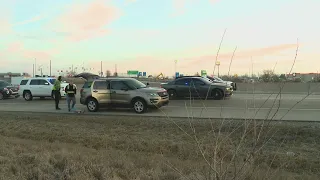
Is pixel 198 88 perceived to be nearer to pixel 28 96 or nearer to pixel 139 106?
pixel 139 106

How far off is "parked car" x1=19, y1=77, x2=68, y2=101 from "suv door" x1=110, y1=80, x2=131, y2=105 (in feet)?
32.4

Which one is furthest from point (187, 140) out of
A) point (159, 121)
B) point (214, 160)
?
point (214, 160)

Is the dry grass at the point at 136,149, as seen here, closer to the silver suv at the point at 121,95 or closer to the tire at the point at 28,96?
the silver suv at the point at 121,95

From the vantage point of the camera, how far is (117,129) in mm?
11094

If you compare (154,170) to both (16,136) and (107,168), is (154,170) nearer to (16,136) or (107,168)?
(107,168)

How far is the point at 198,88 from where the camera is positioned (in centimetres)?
2027

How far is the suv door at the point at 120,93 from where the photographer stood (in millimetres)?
15413

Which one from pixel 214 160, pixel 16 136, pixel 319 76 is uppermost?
pixel 319 76

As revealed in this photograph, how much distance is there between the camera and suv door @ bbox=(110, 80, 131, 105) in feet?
50.6

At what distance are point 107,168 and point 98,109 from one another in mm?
10695

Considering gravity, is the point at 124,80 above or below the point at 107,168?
above

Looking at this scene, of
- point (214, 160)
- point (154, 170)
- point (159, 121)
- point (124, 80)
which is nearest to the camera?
point (214, 160)

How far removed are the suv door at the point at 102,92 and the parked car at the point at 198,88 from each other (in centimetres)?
614

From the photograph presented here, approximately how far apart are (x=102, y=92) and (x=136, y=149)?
25.7 ft
